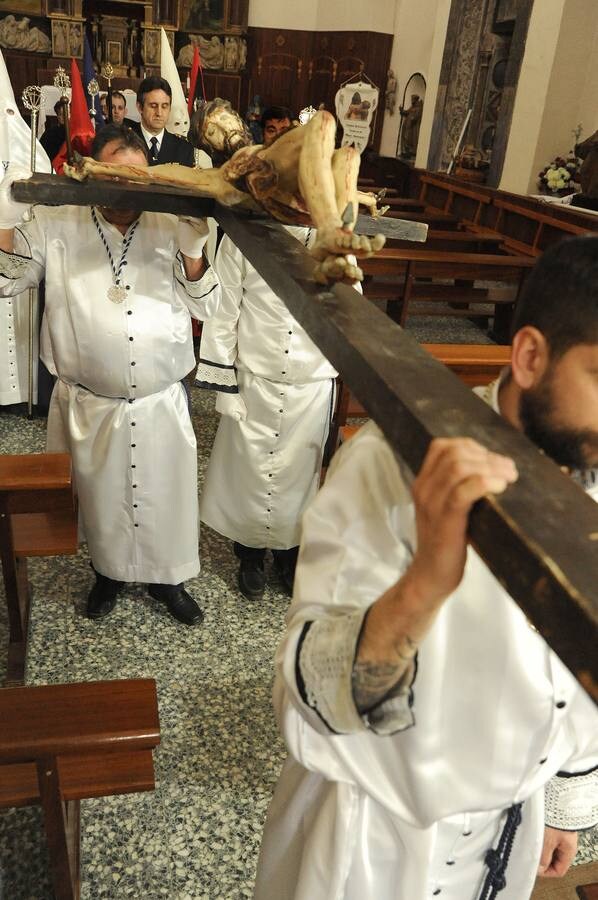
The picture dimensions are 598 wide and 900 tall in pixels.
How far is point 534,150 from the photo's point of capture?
10078mm

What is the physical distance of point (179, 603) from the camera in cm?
328

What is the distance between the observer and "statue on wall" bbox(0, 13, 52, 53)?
14227 mm

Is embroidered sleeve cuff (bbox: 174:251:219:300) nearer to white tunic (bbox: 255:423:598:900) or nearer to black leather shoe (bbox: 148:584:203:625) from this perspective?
black leather shoe (bbox: 148:584:203:625)

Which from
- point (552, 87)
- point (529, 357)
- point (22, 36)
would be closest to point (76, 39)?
point (22, 36)

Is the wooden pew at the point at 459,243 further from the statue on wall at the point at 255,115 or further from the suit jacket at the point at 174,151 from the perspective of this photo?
the suit jacket at the point at 174,151

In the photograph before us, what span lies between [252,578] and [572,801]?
7.07 feet

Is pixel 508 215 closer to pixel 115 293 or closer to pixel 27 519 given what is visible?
pixel 115 293

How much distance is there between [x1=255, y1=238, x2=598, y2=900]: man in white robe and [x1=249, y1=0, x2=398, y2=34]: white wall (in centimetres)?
1619

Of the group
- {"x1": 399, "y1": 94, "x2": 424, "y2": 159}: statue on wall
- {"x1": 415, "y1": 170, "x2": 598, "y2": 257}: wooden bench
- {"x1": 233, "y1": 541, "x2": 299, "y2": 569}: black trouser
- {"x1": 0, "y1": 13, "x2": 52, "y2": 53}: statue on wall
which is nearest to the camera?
{"x1": 233, "y1": 541, "x2": 299, "y2": 569}: black trouser

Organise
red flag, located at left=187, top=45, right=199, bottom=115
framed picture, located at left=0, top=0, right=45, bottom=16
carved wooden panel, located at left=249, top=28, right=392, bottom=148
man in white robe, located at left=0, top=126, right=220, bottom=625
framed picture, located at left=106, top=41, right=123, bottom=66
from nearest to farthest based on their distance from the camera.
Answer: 1. man in white robe, located at left=0, top=126, right=220, bottom=625
2. red flag, located at left=187, top=45, right=199, bottom=115
3. framed picture, located at left=0, top=0, right=45, bottom=16
4. framed picture, located at left=106, top=41, right=123, bottom=66
5. carved wooden panel, located at left=249, top=28, right=392, bottom=148

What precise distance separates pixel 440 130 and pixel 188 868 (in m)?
12.5

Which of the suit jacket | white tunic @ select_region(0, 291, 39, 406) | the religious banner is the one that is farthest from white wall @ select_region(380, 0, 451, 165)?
white tunic @ select_region(0, 291, 39, 406)

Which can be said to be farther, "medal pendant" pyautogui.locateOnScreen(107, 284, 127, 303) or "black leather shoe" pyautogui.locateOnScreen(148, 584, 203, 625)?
"black leather shoe" pyautogui.locateOnScreen(148, 584, 203, 625)

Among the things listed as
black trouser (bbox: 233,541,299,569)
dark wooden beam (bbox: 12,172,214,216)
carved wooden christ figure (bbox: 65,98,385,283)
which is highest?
carved wooden christ figure (bbox: 65,98,385,283)
